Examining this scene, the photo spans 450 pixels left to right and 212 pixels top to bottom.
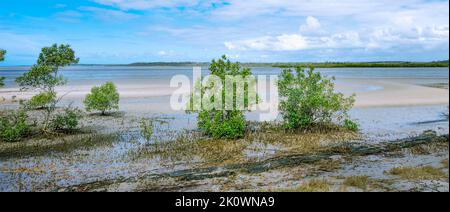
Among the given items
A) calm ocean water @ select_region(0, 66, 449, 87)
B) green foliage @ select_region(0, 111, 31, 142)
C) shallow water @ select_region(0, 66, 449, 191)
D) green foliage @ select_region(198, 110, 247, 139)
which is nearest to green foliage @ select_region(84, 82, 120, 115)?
shallow water @ select_region(0, 66, 449, 191)

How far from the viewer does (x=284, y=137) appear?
15344 mm

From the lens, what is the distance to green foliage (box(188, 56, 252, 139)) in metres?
15.2

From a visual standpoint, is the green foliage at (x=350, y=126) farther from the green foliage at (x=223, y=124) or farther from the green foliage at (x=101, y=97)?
the green foliage at (x=101, y=97)

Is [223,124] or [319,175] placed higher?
[223,124]

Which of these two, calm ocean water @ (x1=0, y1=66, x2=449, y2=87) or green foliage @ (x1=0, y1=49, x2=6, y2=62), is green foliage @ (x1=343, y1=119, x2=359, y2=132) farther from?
calm ocean water @ (x1=0, y1=66, x2=449, y2=87)

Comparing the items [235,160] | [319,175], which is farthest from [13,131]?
[319,175]

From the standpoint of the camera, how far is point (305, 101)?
16.2 m

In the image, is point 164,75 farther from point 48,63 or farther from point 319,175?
point 319,175

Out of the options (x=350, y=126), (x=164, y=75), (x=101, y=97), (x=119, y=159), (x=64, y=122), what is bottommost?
(x=119, y=159)

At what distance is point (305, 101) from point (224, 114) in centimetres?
333

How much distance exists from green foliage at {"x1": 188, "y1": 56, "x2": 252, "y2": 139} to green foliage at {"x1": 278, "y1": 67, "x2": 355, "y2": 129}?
169 cm

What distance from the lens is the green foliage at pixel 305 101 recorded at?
16.1 metres

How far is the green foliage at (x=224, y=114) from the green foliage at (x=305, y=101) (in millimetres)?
1689
